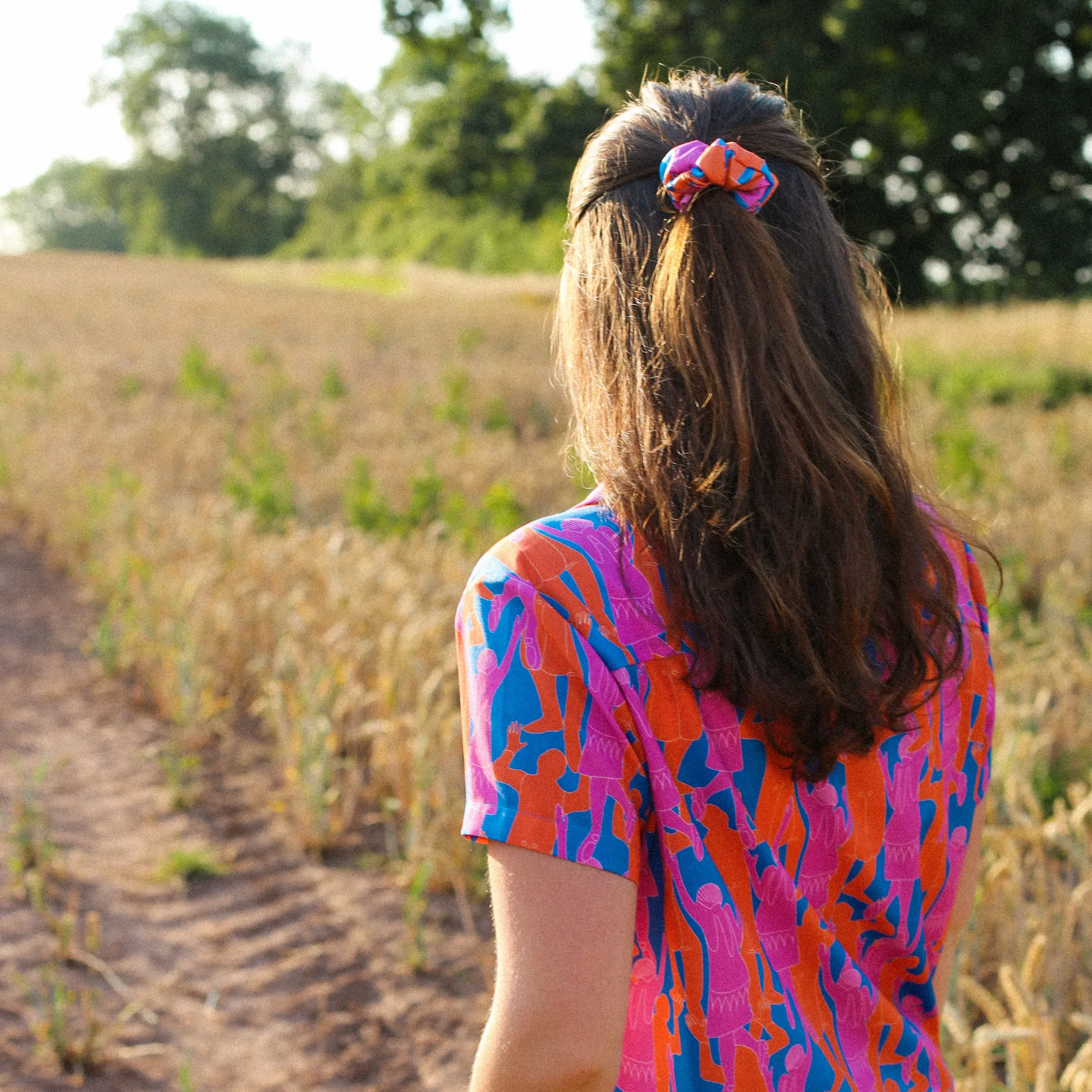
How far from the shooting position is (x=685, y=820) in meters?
1.07

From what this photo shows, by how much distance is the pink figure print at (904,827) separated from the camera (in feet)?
3.95

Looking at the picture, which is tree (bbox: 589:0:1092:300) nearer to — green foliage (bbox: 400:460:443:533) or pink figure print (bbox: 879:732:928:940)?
green foliage (bbox: 400:460:443:533)

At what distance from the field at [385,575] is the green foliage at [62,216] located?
87424mm

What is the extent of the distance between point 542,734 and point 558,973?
209mm

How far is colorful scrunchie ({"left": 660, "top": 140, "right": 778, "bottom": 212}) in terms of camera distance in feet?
3.56

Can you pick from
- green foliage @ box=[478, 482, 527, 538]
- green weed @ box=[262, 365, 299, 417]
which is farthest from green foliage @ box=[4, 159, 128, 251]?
green foliage @ box=[478, 482, 527, 538]

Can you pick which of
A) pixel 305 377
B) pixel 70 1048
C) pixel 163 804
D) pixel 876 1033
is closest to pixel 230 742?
pixel 163 804

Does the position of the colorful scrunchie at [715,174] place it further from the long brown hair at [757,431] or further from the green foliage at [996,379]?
the green foliage at [996,379]

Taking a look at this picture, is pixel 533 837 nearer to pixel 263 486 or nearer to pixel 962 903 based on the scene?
pixel 962 903

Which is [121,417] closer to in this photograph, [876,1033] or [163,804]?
[163,804]

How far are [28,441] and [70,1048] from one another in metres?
6.22

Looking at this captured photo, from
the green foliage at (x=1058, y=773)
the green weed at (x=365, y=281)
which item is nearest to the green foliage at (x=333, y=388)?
the green foliage at (x=1058, y=773)

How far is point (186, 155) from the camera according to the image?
210 feet

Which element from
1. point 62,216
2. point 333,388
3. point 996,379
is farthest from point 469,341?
point 62,216
